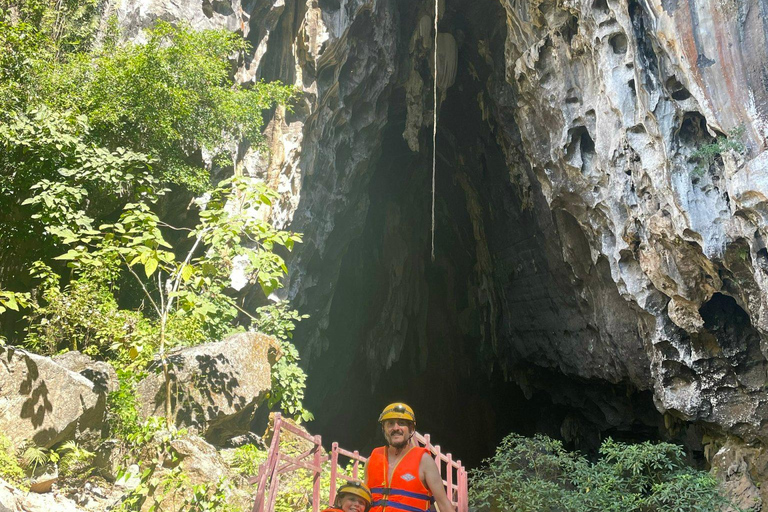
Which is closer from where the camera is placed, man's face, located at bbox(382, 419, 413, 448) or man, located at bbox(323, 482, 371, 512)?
man, located at bbox(323, 482, 371, 512)

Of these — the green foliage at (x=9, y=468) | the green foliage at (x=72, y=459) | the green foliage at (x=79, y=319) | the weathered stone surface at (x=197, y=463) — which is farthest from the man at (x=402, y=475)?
the green foliage at (x=79, y=319)

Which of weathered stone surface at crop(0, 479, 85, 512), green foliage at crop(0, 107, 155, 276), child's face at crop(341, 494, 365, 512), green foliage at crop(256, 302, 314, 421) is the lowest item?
weathered stone surface at crop(0, 479, 85, 512)

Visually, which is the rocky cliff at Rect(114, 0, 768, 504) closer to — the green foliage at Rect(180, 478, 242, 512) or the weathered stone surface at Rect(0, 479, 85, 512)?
the green foliage at Rect(180, 478, 242, 512)

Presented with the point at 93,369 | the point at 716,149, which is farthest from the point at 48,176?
the point at 716,149

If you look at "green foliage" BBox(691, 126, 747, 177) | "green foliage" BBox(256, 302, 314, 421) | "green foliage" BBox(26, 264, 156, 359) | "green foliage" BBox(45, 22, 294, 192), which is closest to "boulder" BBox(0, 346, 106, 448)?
"green foliage" BBox(26, 264, 156, 359)

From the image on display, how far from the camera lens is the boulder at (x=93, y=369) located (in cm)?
593

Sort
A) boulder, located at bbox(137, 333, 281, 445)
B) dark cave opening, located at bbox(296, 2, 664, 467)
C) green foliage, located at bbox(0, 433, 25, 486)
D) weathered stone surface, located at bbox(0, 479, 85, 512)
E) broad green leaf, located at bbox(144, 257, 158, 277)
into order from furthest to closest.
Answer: dark cave opening, located at bbox(296, 2, 664, 467)
boulder, located at bbox(137, 333, 281, 445)
broad green leaf, located at bbox(144, 257, 158, 277)
green foliage, located at bbox(0, 433, 25, 486)
weathered stone surface, located at bbox(0, 479, 85, 512)

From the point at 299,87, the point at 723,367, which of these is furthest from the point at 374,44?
the point at 723,367

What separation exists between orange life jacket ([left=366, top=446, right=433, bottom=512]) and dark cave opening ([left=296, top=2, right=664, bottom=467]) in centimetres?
1061

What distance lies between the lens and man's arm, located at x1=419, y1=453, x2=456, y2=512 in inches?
113

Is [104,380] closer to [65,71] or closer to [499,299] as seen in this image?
[65,71]

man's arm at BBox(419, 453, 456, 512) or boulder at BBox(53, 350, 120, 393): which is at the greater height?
boulder at BBox(53, 350, 120, 393)

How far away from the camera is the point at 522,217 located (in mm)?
13984

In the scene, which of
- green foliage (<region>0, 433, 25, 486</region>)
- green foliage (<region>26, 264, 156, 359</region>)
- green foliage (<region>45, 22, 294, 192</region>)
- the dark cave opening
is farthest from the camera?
the dark cave opening
